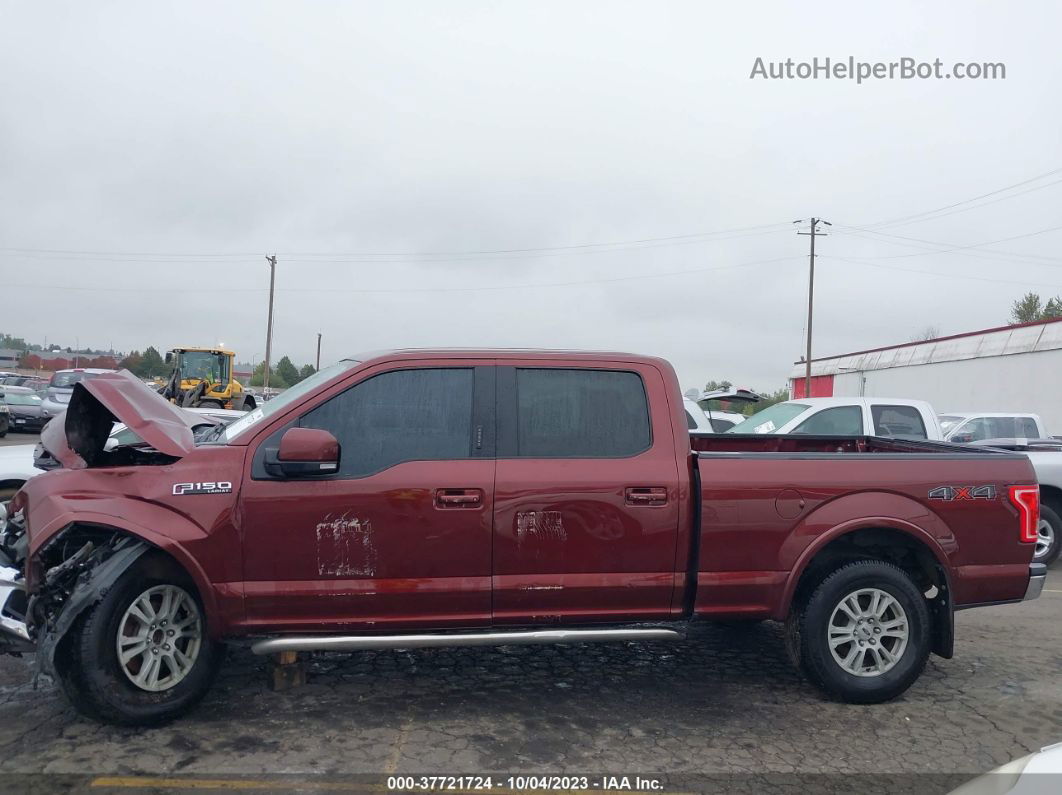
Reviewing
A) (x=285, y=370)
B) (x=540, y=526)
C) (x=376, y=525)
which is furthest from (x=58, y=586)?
(x=285, y=370)

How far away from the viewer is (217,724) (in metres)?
4.55

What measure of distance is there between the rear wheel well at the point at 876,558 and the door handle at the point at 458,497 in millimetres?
1928

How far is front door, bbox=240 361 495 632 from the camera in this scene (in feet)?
14.9

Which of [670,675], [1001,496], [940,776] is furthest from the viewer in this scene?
[670,675]

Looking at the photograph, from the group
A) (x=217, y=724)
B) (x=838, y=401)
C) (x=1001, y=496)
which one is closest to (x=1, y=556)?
(x=217, y=724)

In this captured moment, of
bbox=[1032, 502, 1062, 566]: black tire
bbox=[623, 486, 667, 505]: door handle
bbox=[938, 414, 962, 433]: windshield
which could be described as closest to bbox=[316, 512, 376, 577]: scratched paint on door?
bbox=[623, 486, 667, 505]: door handle

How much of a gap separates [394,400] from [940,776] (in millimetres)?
3242

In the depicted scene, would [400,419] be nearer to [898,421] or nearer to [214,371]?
[898,421]

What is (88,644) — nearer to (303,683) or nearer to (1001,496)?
(303,683)

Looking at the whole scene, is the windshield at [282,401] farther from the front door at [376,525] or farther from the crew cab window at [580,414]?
the crew cab window at [580,414]

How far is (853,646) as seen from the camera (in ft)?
16.5

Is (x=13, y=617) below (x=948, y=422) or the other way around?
below

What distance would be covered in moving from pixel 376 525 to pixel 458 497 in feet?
1.46

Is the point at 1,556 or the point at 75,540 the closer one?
the point at 75,540
